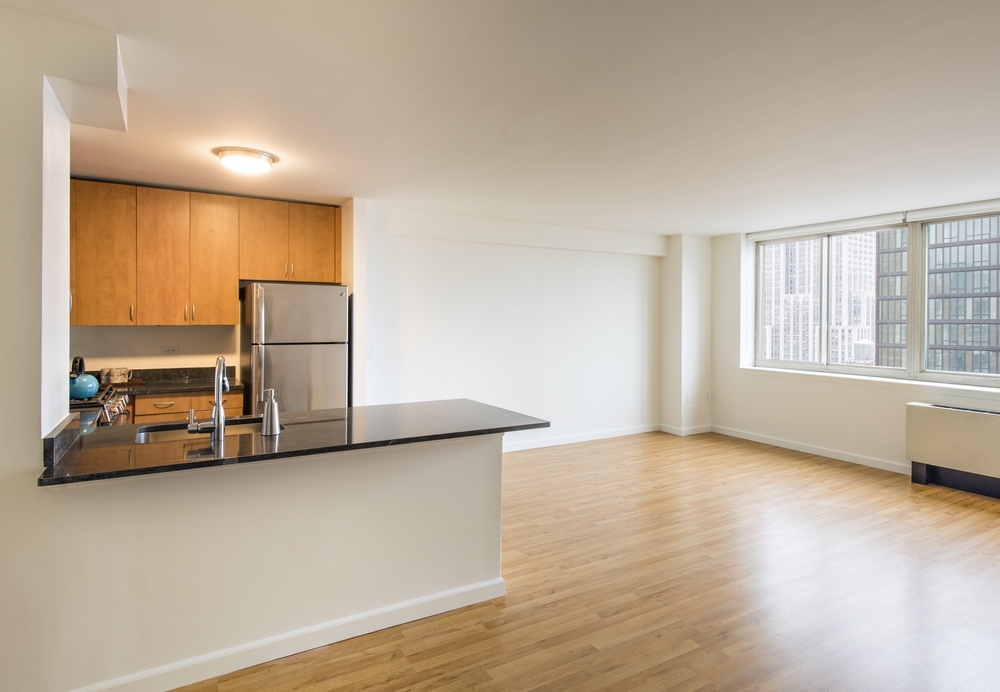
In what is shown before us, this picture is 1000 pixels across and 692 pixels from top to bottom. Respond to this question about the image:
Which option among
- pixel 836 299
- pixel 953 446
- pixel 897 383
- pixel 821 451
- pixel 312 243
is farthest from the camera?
pixel 836 299

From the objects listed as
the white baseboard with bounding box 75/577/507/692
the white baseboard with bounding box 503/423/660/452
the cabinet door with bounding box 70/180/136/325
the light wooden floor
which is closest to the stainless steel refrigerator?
the cabinet door with bounding box 70/180/136/325

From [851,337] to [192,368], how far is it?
20.8ft

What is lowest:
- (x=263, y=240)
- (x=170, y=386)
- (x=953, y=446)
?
Answer: (x=953, y=446)

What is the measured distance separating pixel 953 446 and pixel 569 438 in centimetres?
342

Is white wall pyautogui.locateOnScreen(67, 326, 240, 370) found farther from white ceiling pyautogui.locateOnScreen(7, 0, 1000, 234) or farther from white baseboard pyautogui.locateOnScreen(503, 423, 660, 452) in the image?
white baseboard pyautogui.locateOnScreen(503, 423, 660, 452)

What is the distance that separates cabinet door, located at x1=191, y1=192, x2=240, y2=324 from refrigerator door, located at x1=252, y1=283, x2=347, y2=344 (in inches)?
8.8

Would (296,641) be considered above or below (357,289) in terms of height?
below

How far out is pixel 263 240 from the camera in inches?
182

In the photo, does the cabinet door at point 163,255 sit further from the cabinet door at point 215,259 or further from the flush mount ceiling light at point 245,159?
the flush mount ceiling light at point 245,159

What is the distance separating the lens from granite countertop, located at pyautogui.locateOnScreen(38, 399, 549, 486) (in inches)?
73.8

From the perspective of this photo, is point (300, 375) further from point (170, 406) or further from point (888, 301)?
point (888, 301)

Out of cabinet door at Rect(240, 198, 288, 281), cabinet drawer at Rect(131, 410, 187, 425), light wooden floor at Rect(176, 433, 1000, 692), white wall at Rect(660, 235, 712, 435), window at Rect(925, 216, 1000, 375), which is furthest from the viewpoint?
white wall at Rect(660, 235, 712, 435)

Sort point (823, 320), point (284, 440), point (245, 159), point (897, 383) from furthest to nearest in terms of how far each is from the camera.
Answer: point (823, 320), point (897, 383), point (245, 159), point (284, 440)

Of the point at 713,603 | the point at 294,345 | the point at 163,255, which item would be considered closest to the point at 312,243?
the point at 294,345
